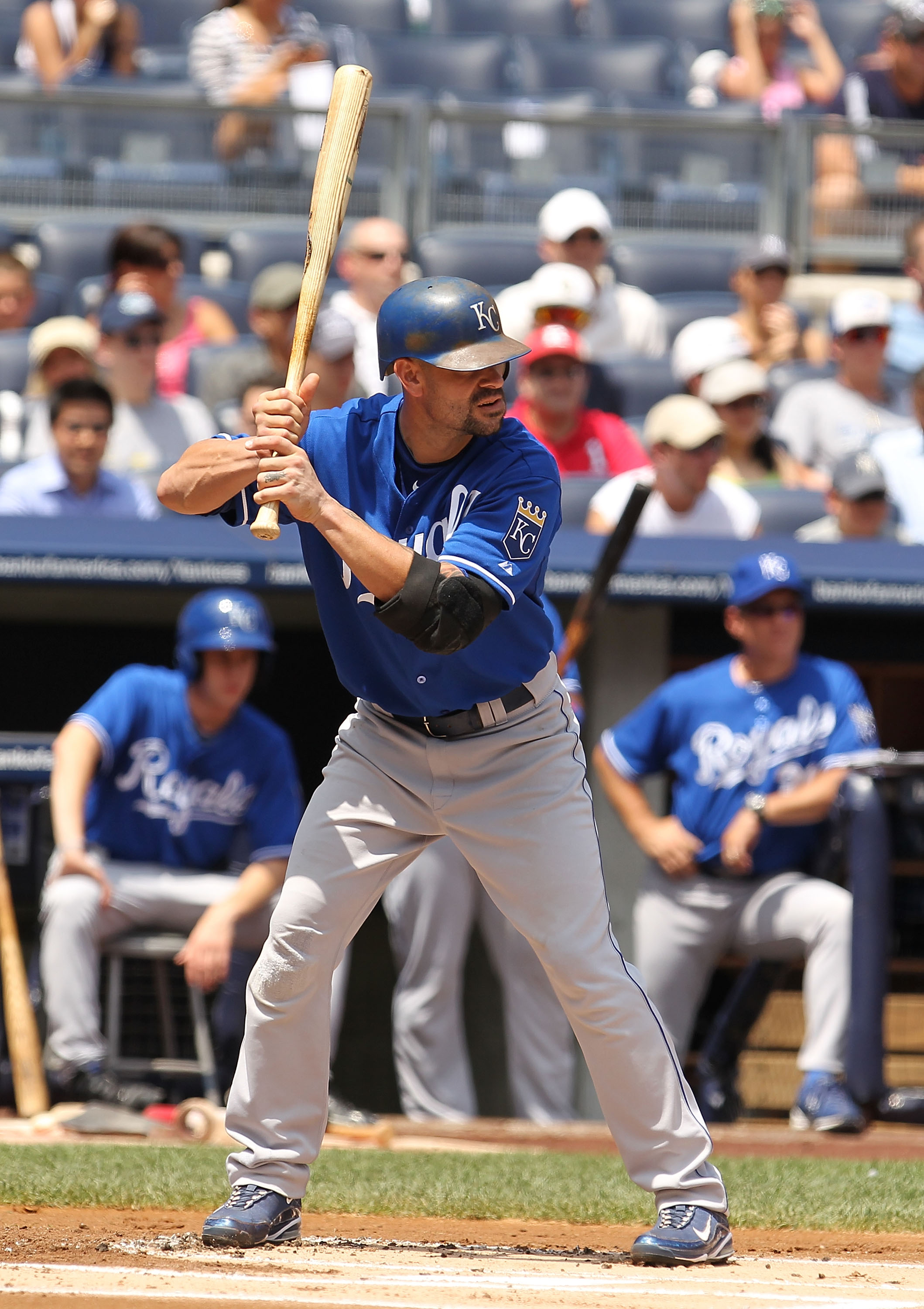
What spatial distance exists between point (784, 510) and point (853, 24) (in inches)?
206

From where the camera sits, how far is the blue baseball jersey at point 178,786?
5.38 meters

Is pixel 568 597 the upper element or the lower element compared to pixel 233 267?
lower

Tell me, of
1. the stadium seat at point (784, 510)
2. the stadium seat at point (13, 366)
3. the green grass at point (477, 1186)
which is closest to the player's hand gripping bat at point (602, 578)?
the stadium seat at point (784, 510)

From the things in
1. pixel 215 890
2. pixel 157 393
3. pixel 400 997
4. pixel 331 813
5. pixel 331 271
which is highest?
pixel 331 271

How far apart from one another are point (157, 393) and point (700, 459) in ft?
6.93

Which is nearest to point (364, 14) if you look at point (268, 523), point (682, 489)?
point (682, 489)

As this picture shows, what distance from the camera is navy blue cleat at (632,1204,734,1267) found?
289cm

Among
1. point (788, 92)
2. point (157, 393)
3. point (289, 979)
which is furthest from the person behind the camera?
point (788, 92)

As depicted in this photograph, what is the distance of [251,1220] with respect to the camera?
114 inches

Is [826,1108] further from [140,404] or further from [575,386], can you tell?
[140,404]

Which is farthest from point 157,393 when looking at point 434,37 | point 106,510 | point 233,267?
point 434,37

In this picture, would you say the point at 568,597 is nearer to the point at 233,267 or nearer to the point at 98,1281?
the point at 233,267

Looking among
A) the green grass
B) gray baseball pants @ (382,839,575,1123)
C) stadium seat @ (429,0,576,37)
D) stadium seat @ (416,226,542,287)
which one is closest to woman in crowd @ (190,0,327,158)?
stadium seat @ (416,226,542,287)

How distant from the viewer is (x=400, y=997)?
17.7ft
